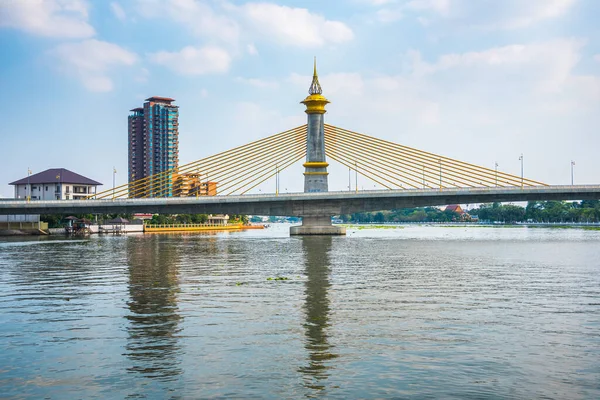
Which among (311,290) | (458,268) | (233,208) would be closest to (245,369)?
(311,290)

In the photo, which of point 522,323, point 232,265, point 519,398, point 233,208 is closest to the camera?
point 519,398

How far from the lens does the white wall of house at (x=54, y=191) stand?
140 metres

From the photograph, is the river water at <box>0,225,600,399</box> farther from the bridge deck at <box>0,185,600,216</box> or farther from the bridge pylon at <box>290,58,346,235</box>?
the bridge pylon at <box>290,58,346,235</box>

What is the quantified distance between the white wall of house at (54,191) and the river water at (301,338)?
372ft

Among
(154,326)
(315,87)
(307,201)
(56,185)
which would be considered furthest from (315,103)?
(154,326)

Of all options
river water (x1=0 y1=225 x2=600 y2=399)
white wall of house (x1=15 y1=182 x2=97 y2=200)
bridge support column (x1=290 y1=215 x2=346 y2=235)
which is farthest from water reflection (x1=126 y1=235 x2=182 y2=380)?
white wall of house (x1=15 y1=182 x2=97 y2=200)

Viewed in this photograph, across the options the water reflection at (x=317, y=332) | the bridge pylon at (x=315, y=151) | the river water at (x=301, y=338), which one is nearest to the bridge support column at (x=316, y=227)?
the bridge pylon at (x=315, y=151)

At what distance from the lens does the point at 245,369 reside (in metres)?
14.6

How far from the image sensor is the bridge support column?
109438mm

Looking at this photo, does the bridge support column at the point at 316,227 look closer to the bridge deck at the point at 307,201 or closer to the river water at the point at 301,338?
the bridge deck at the point at 307,201

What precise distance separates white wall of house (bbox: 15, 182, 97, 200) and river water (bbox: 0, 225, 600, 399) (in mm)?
113476

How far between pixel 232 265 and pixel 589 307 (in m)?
25.8

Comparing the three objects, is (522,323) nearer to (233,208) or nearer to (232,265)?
(232,265)

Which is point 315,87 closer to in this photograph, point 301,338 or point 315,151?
point 315,151
